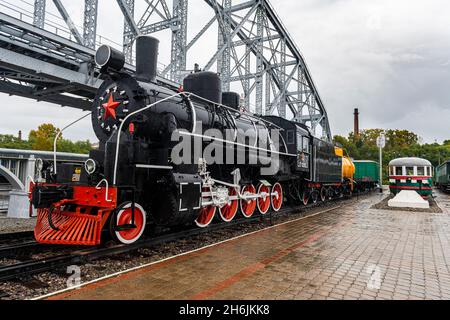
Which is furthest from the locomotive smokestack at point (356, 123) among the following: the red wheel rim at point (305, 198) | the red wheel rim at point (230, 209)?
the red wheel rim at point (230, 209)

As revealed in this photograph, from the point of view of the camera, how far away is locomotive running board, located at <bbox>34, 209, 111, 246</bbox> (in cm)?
474

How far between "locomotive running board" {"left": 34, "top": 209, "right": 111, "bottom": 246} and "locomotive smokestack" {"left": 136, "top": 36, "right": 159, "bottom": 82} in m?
3.15

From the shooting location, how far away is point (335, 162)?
16312 mm

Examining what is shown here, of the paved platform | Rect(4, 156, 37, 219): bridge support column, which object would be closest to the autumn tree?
Rect(4, 156, 37, 219): bridge support column

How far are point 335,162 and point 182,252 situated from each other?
42.7ft

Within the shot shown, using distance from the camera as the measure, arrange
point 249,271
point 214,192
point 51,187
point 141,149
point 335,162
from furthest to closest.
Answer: point 335,162 → point 214,192 → point 141,149 → point 51,187 → point 249,271

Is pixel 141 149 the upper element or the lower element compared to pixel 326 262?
upper

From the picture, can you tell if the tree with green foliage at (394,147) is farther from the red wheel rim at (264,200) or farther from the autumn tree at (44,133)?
the autumn tree at (44,133)

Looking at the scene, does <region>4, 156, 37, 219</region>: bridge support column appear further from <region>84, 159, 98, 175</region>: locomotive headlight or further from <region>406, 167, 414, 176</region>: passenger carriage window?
<region>406, 167, 414, 176</region>: passenger carriage window

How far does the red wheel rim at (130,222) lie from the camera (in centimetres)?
517
